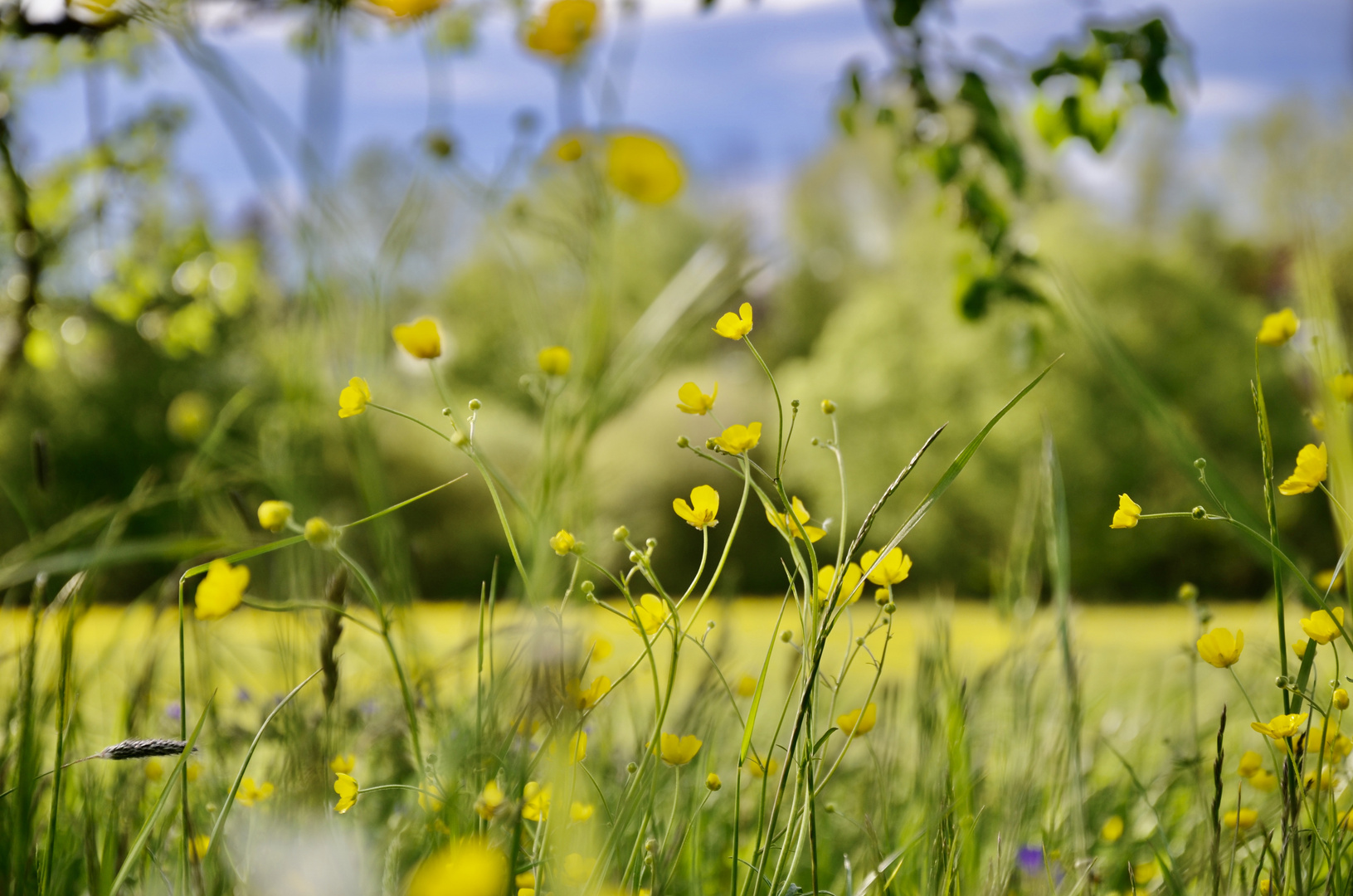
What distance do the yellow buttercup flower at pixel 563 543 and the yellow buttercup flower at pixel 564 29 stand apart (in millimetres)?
235

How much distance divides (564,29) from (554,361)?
16 centimetres

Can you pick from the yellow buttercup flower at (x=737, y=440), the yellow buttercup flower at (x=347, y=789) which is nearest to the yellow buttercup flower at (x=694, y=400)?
the yellow buttercup flower at (x=737, y=440)

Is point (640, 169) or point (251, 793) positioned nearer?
point (640, 169)

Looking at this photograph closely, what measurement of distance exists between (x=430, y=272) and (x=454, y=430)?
15319 millimetres

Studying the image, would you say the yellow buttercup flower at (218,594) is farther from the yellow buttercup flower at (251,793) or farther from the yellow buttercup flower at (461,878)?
the yellow buttercup flower at (251,793)

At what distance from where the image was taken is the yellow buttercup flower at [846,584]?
575 millimetres

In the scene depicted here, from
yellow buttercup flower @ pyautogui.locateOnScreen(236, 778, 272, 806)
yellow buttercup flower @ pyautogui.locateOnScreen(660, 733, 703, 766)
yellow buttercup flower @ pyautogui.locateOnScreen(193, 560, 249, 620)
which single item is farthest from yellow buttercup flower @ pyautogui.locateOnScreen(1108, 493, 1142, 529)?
yellow buttercup flower @ pyautogui.locateOnScreen(236, 778, 272, 806)

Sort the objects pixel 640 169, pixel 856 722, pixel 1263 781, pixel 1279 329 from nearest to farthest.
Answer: pixel 640 169 → pixel 856 722 → pixel 1279 329 → pixel 1263 781

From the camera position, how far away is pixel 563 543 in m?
0.47

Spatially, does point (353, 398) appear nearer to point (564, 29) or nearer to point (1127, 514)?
point (564, 29)

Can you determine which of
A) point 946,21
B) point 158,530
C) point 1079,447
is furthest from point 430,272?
point 946,21

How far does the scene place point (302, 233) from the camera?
0.49 metres

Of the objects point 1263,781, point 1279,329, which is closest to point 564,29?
point 1279,329

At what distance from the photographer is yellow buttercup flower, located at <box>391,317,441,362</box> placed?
0.54 metres
